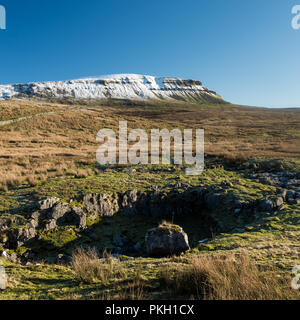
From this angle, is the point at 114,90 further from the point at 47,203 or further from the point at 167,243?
the point at 167,243

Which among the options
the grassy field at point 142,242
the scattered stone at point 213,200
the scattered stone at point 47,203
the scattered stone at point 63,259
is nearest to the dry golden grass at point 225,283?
the grassy field at point 142,242

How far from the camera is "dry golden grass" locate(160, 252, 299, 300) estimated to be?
125 inches

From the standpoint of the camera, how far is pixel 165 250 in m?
6.57

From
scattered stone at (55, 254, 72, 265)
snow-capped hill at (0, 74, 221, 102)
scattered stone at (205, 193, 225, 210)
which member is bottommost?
scattered stone at (55, 254, 72, 265)

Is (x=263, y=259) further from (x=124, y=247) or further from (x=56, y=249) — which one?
(x=56, y=249)

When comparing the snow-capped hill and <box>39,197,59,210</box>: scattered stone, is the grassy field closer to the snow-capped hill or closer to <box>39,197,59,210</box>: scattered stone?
<box>39,197,59,210</box>: scattered stone

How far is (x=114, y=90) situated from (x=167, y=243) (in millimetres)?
167488

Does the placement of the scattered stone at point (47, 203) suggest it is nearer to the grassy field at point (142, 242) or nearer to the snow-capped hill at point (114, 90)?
the grassy field at point (142, 242)

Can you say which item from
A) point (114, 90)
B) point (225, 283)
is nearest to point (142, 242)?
point (225, 283)

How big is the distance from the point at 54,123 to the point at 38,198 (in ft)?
130

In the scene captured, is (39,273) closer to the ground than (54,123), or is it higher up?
closer to the ground

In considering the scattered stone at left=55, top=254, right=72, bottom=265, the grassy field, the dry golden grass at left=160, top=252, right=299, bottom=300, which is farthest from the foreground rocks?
the scattered stone at left=55, top=254, right=72, bottom=265

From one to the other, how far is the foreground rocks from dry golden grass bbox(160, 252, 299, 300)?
89.2 inches
